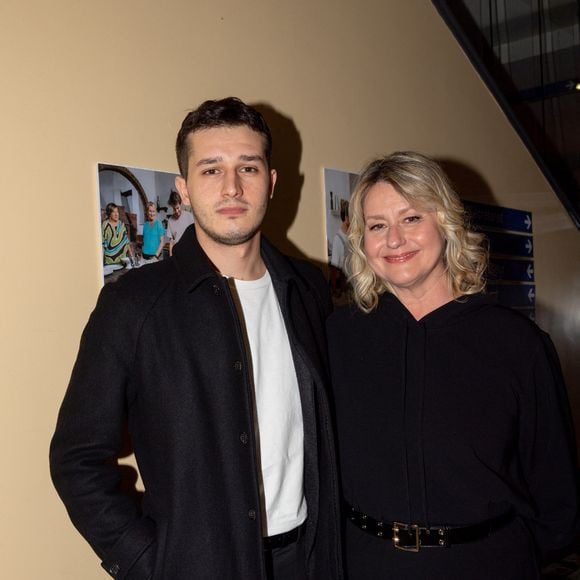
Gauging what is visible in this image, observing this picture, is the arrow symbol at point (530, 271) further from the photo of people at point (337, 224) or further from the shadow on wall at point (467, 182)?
the photo of people at point (337, 224)

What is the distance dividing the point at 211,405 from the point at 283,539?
1.39 ft

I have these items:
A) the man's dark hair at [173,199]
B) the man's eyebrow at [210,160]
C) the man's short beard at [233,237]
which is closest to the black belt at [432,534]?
the man's short beard at [233,237]

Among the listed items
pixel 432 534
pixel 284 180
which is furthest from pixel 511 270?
pixel 432 534

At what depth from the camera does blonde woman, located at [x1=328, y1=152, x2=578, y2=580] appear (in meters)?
1.75

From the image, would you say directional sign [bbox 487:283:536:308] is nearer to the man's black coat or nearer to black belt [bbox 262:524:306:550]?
black belt [bbox 262:524:306:550]

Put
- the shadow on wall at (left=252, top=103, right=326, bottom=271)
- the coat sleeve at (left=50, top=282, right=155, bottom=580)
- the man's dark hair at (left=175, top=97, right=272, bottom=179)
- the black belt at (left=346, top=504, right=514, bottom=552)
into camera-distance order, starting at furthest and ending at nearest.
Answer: the shadow on wall at (left=252, top=103, right=326, bottom=271) → the man's dark hair at (left=175, top=97, right=272, bottom=179) → the black belt at (left=346, top=504, right=514, bottom=552) → the coat sleeve at (left=50, top=282, right=155, bottom=580)

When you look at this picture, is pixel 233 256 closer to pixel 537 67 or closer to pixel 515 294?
pixel 515 294

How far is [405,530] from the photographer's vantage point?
1.75 metres

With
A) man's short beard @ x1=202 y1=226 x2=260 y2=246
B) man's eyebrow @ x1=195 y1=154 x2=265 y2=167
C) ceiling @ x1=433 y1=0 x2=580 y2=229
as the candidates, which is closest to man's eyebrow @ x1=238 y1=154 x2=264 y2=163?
man's eyebrow @ x1=195 y1=154 x2=265 y2=167

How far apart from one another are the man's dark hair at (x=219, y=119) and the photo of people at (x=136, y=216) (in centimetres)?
28

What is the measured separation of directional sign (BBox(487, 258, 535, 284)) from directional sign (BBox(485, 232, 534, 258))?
0.05 m

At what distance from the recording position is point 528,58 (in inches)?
174

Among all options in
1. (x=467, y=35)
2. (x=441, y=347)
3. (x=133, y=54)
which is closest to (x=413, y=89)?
(x=467, y=35)

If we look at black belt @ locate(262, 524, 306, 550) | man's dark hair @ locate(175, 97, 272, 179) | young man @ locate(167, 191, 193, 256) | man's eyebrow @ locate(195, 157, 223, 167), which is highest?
man's dark hair @ locate(175, 97, 272, 179)
